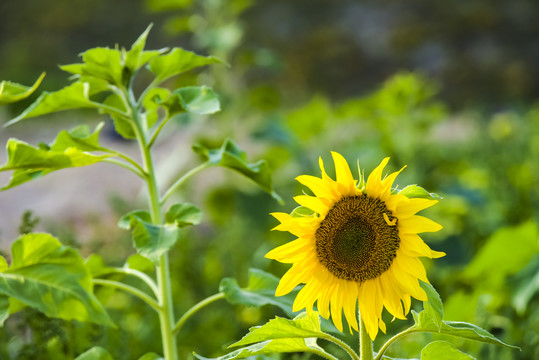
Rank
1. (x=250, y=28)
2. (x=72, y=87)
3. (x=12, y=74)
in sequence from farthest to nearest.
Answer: (x=250, y=28)
(x=12, y=74)
(x=72, y=87)

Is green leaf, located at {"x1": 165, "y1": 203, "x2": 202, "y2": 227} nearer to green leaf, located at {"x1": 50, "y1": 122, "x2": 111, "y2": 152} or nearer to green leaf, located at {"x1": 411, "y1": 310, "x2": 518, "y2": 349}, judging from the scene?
green leaf, located at {"x1": 50, "y1": 122, "x2": 111, "y2": 152}

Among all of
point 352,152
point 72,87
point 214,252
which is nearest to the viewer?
point 72,87

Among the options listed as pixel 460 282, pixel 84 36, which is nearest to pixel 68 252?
pixel 460 282

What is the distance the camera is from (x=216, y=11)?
1.89 m

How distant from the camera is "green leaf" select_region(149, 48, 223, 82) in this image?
0.72 metres

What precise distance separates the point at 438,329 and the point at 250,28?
459 centimetres

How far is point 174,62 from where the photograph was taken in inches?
28.5

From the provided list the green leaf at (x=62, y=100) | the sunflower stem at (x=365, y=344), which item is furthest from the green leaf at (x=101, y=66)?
the sunflower stem at (x=365, y=344)

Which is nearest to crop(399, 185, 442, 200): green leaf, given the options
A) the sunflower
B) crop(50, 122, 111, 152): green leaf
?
the sunflower

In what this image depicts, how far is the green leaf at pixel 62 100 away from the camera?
66 cm

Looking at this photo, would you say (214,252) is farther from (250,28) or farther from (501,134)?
(250,28)

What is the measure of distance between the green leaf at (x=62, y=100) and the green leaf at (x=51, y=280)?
130mm

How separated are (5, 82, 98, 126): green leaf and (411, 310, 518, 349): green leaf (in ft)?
1.27

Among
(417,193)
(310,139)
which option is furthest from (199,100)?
(310,139)
